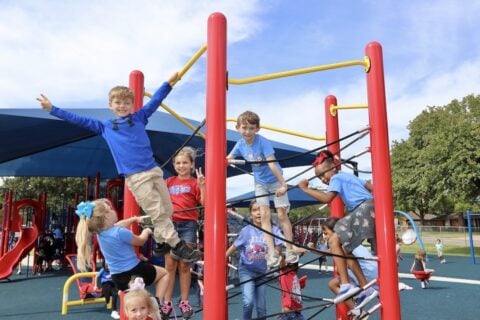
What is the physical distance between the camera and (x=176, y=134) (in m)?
8.25

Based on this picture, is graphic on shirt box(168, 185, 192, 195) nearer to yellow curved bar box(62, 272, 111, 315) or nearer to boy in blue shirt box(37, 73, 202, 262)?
boy in blue shirt box(37, 73, 202, 262)

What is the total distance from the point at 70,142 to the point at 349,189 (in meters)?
7.20

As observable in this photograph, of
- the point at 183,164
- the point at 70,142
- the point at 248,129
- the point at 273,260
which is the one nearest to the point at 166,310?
the point at 273,260

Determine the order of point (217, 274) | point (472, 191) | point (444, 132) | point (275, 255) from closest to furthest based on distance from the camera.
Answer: point (217, 274) → point (275, 255) → point (472, 191) → point (444, 132)

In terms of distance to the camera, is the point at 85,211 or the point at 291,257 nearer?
the point at 85,211

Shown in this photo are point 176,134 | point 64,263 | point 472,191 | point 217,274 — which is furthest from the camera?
point 472,191

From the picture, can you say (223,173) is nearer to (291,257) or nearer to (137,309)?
(137,309)

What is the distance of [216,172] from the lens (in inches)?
106

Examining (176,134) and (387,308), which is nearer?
(387,308)

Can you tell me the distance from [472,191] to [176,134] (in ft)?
51.2

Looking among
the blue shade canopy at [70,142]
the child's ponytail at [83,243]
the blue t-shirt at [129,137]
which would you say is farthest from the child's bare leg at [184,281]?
the blue shade canopy at [70,142]

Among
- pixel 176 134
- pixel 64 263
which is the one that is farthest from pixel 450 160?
pixel 64 263

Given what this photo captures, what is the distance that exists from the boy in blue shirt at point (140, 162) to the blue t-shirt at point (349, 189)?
4.42 feet

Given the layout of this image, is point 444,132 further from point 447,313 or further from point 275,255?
point 275,255
